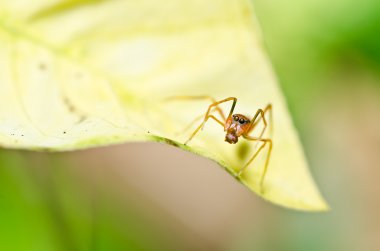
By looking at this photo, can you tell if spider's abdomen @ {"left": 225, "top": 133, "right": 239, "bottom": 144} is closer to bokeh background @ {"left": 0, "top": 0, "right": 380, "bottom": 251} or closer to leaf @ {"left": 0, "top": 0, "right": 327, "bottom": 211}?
leaf @ {"left": 0, "top": 0, "right": 327, "bottom": 211}

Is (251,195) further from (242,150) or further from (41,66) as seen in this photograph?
(41,66)

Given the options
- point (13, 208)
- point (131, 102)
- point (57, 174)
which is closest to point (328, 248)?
point (57, 174)

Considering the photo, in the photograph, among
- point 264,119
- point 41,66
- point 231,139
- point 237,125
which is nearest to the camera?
point 41,66

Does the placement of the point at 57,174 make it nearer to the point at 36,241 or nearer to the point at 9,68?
the point at 36,241

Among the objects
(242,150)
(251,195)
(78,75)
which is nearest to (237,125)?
(242,150)

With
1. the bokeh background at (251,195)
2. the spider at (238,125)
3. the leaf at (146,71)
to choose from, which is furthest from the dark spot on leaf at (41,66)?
the bokeh background at (251,195)

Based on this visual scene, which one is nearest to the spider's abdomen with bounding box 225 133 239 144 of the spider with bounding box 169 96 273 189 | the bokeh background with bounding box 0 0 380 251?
the spider with bounding box 169 96 273 189
